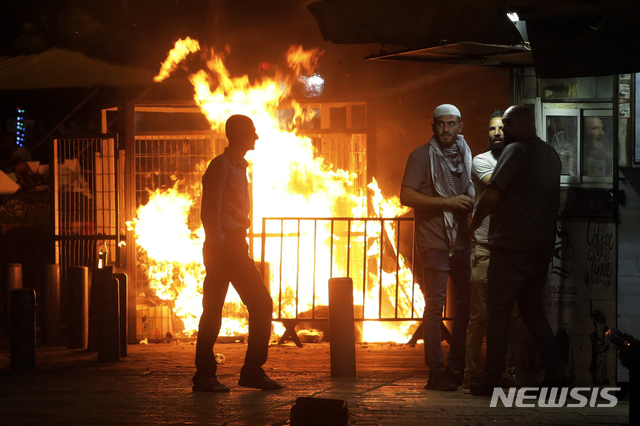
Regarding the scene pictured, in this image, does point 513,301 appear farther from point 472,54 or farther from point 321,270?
point 321,270

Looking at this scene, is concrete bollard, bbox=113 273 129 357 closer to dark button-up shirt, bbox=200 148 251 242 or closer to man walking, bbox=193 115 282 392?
man walking, bbox=193 115 282 392

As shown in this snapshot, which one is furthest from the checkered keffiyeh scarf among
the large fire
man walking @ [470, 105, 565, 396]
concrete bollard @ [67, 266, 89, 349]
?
concrete bollard @ [67, 266, 89, 349]

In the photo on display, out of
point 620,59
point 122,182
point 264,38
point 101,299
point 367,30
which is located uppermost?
point 264,38

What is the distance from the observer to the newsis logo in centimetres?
514

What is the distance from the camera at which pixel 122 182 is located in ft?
31.3

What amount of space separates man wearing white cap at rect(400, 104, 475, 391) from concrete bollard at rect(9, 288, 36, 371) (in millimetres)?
→ 3759

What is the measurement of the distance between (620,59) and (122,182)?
21.0ft

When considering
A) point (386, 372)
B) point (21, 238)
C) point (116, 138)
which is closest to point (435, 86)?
point (116, 138)

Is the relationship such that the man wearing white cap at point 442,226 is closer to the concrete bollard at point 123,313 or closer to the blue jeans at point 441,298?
the blue jeans at point 441,298

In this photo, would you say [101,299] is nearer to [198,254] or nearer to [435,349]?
[198,254]

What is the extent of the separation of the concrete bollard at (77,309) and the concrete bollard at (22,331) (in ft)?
4.79

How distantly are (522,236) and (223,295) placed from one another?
7.82 ft

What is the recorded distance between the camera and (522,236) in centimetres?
525

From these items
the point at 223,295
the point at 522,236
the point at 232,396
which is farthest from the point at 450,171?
the point at 232,396
